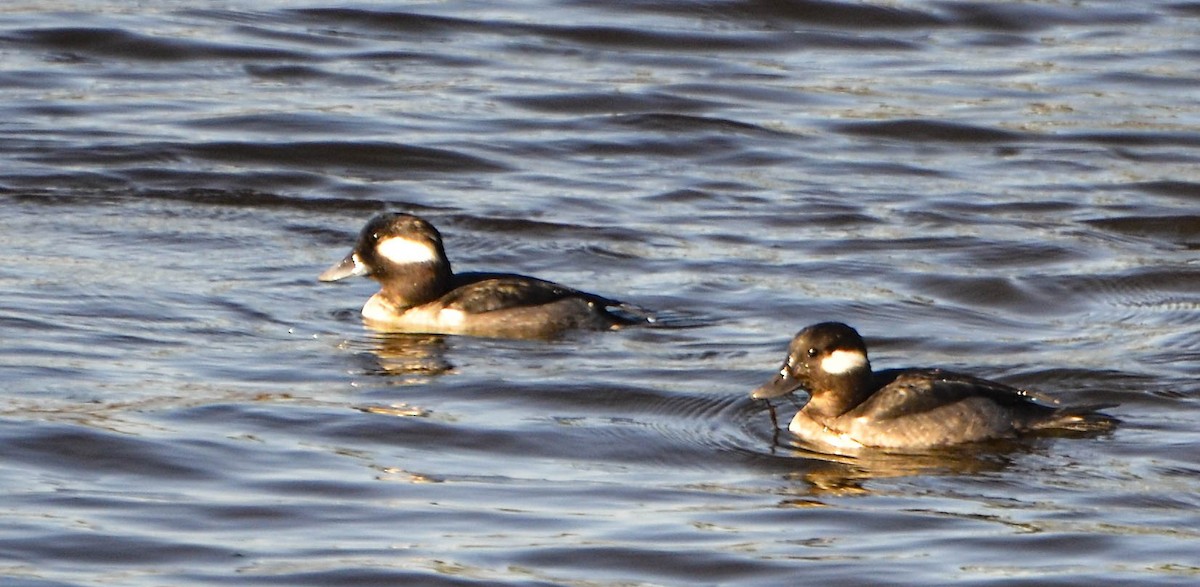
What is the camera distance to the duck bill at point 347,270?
1249cm

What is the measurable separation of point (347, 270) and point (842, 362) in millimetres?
3592

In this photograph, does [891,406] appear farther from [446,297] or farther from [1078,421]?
[446,297]

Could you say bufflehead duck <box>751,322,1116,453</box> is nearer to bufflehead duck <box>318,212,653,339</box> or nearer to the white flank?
bufflehead duck <box>318,212,653,339</box>

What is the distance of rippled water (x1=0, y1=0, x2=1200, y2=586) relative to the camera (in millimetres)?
7926

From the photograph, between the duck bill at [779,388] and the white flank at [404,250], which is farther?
the white flank at [404,250]

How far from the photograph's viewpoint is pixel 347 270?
12508 mm

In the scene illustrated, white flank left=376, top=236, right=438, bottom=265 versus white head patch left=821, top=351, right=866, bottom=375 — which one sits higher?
white flank left=376, top=236, right=438, bottom=265

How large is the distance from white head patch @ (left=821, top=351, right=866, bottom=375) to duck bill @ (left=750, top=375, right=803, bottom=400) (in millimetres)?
138

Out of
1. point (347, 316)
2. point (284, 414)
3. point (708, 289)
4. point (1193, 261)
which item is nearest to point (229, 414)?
point (284, 414)

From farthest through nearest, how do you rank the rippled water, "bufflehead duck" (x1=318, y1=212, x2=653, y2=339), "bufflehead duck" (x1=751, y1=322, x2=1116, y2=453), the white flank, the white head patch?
the white flank < "bufflehead duck" (x1=318, y1=212, x2=653, y2=339) < the white head patch < "bufflehead duck" (x1=751, y1=322, x2=1116, y2=453) < the rippled water

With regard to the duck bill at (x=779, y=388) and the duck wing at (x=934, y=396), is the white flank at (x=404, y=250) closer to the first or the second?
the duck bill at (x=779, y=388)

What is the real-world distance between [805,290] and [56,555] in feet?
19.8

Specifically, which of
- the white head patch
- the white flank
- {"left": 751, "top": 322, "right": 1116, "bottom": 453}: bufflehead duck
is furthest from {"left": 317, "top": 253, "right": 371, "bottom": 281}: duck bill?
the white head patch

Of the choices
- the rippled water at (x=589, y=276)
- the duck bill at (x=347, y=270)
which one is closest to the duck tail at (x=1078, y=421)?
the rippled water at (x=589, y=276)
